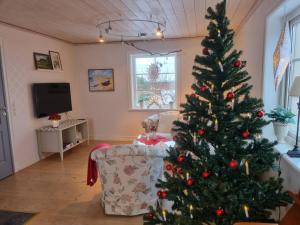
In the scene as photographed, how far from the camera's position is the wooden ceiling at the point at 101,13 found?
2.75 m

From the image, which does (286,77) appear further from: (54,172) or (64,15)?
(54,172)

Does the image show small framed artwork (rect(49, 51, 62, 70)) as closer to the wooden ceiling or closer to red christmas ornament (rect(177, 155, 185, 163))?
the wooden ceiling

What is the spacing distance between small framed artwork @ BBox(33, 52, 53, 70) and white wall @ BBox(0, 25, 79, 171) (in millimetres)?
77

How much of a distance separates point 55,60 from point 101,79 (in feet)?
3.78

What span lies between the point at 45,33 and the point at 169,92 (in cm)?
294

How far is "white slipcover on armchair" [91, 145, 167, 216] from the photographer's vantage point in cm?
223

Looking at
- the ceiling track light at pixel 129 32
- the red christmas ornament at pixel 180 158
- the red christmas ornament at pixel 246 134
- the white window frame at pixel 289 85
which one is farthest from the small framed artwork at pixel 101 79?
the red christmas ornament at pixel 246 134

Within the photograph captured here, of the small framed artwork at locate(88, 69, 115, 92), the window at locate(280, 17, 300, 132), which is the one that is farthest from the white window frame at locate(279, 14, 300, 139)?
the small framed artwork at locate(88, 69, 115, 92)

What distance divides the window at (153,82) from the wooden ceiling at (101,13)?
3.93 ft

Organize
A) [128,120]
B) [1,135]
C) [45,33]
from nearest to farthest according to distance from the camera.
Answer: [1,135] < [45,33] < [128,120]

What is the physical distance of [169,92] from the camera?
213 inches

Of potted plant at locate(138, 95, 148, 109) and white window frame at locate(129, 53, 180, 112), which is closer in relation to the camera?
white window frame at locate(129, 53, 180, 112)

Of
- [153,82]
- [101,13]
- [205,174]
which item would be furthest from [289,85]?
[153,82]

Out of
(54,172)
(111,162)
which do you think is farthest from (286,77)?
(54,172)
